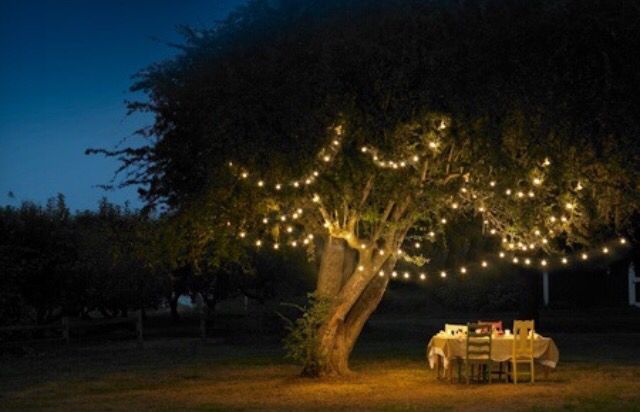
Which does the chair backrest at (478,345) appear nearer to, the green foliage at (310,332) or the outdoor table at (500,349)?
the outdoor table at (500,349)

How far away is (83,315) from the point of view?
4691 centimetres

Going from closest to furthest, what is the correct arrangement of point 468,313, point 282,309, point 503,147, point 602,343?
point 503,147
point 602,343
point 282,309
point 468,313

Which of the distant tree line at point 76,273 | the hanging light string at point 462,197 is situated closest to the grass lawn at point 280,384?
the hanging light string at point 462,197

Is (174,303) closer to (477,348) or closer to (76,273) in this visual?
(76,273)

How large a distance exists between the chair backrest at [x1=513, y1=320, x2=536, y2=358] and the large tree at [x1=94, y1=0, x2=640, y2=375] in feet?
5.24

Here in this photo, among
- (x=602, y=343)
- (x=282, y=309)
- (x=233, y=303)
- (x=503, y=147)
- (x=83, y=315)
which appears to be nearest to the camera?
(x=503, y=147)

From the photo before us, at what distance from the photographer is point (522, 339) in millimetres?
20344

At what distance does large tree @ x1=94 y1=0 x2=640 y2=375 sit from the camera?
59.2 ft

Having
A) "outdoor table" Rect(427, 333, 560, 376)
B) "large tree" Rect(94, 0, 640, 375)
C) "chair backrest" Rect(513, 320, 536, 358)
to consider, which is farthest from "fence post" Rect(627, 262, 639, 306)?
"chair backrest" Rect(513, 320, 536, 358)

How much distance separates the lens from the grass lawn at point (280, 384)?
17.7 m

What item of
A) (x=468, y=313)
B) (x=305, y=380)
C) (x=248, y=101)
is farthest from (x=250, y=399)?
(x=468, y=313)

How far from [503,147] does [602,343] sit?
52.0ft

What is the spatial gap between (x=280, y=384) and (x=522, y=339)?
4.84 m

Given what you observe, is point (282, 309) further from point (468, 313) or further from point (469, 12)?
point (469, 12)
